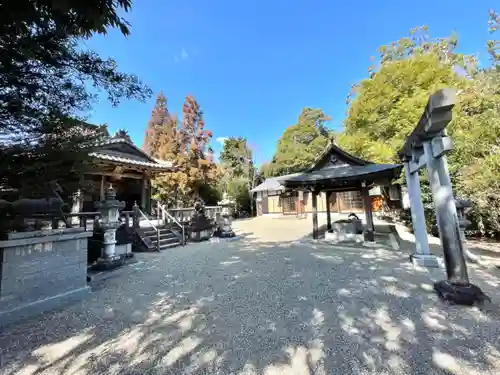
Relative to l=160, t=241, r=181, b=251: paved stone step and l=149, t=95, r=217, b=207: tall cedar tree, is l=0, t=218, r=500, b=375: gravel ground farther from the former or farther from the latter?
l=149, t=95, r=217, b=207: tall cedar tree

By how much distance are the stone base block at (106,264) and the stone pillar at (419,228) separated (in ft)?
22.4

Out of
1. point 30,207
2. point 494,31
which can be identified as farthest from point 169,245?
point 494,31

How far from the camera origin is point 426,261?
486 cm

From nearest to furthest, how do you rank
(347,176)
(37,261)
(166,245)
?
1. (37,261)
2. (347,176)
3. (166,245)

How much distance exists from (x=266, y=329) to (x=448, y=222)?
117 inches

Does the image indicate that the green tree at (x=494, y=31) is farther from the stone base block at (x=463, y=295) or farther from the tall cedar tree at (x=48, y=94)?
the tall cedar tree at (x=48, y=94)

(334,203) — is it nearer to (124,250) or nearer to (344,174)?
(344,174)

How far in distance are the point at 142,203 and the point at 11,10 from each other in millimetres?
9769

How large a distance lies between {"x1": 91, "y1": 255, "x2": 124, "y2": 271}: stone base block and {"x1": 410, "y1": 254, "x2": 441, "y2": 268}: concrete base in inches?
268

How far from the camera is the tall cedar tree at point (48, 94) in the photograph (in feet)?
7.88

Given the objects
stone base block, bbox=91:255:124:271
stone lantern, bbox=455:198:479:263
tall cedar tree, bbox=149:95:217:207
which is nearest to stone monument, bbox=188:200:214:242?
stone base block, bbox=91:255:124:271

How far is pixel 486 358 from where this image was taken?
1930mm

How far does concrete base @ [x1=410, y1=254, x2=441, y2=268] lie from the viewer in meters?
4.79

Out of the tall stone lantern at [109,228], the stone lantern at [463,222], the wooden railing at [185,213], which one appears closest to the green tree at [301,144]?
the wooden railing at [185,213]
